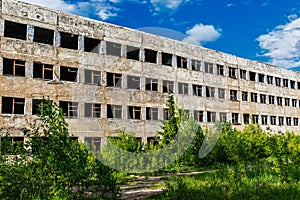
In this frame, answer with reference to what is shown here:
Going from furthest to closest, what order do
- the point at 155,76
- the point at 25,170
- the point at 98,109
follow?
1. the point at 155,76
2. the point at 98,109
3. the point at 25,170

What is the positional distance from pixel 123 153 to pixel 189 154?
162 inches

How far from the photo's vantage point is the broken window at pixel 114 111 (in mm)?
26766

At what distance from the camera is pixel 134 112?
28125mm

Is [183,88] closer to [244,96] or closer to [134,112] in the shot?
[134,112]

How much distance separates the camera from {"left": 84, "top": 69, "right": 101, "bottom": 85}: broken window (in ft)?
84.6

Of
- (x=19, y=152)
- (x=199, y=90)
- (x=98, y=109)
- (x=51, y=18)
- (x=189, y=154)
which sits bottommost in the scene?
(x=189, y=154)

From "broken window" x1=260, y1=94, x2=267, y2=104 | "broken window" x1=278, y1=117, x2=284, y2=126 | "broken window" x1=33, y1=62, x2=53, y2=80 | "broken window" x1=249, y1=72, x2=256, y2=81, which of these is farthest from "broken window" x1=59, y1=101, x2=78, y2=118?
"broken window" x1=278, y1=117, x2=284, y2=126

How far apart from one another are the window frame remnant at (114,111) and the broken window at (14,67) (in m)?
7.02

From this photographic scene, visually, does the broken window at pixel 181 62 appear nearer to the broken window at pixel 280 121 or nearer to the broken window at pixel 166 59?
the broken window at pixel 166 59

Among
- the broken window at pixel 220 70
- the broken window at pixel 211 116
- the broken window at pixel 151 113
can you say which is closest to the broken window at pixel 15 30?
→ the broken window at pixel 151 113

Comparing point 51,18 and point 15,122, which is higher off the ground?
point 51,18

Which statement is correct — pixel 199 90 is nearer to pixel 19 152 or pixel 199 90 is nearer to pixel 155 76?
pixel 155 76

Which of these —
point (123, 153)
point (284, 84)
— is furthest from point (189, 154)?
point (284, 84)

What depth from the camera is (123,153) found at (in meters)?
20.1
